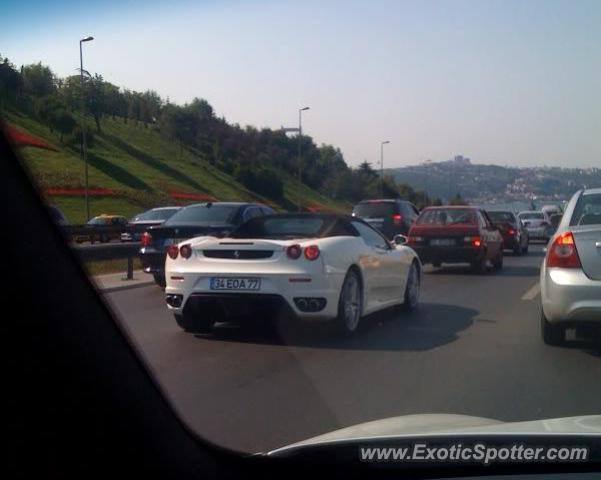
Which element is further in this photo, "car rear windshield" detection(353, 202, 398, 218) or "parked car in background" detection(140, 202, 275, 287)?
"car rear windshield" detection(353, 202, 398, 218)

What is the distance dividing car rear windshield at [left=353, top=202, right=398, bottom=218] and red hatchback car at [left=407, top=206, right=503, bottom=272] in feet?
20.0

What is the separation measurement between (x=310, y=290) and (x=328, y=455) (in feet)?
16.0

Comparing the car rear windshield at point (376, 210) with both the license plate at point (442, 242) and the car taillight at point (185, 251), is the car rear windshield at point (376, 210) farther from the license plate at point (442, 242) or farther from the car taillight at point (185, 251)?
the car taillight at point (185, 251)

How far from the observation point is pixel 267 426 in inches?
221

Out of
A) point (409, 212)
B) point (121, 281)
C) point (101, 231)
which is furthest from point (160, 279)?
point (409, 212)

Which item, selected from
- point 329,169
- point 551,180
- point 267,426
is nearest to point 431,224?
point 267,426

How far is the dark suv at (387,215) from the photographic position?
80.8 ft

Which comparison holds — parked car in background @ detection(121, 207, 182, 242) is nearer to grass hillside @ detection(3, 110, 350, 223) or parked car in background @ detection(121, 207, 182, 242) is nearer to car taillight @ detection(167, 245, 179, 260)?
grass hillside @ detection(3, 110, 350, 223)

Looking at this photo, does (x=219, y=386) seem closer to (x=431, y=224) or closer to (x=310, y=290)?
(x=310, y=290)

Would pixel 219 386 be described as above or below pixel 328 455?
below

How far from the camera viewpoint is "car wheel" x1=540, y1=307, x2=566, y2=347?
8586 millimetres

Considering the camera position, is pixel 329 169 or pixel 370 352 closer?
pixel 370 352

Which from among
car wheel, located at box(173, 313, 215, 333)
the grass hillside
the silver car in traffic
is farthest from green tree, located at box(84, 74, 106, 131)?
the silver car in traffic

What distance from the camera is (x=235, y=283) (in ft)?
28.5
